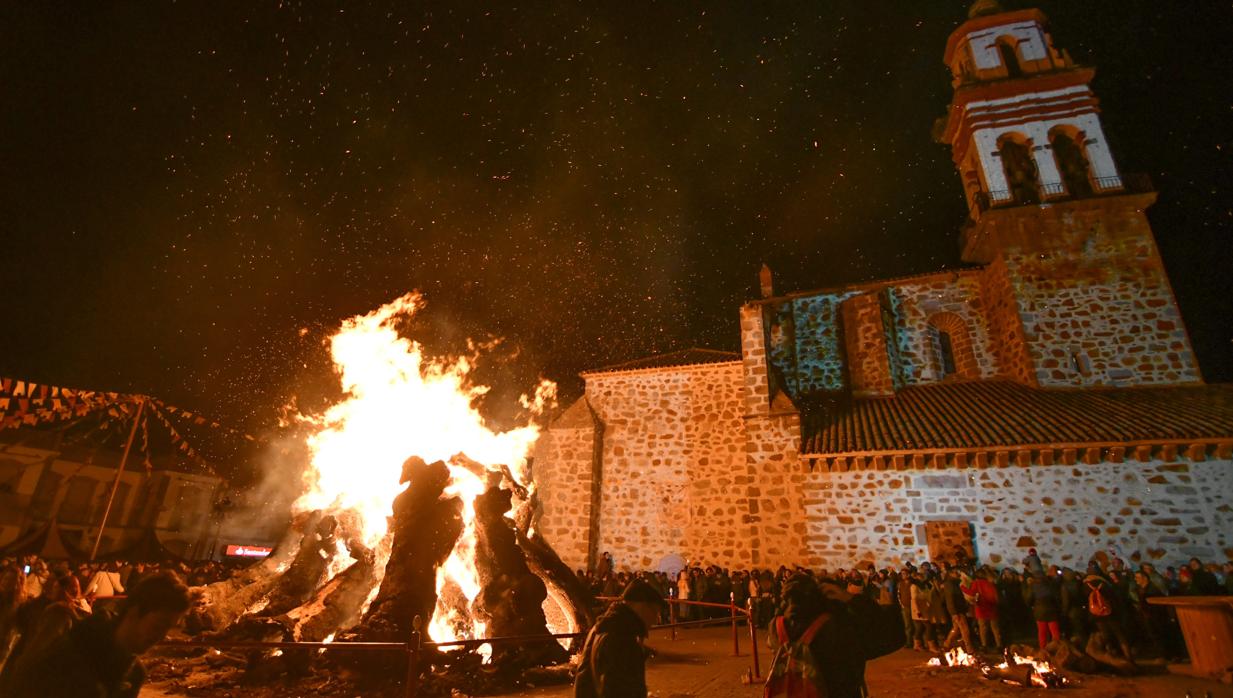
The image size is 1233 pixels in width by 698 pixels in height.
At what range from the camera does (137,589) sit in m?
2.52

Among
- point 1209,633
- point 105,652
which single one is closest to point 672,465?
point 1209,633

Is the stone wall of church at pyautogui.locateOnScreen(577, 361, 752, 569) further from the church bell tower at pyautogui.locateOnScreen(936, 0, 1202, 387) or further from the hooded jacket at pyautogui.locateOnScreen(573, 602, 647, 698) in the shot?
the hooded jacket at pyautogui.locateOnScreen(573, 602, 647, 698)

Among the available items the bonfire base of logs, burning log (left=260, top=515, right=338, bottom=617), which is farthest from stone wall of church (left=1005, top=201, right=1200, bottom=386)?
burning log (left=260, top=515, right=338, bottom=617)

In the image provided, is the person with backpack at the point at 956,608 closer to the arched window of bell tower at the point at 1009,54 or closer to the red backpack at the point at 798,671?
the red backpack at the point at 798,671

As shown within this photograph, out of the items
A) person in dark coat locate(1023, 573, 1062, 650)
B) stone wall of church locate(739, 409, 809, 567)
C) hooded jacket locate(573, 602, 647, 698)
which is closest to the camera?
hooded jacket locate(573, 602, 647, 698)

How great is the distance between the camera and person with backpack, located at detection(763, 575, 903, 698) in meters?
3.46

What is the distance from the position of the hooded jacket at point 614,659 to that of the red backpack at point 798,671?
1032mm

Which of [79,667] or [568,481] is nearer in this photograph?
[79,667]

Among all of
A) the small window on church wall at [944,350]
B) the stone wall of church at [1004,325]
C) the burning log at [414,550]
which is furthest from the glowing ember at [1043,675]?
the small window on church wall at [944,350]

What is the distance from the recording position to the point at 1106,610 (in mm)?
8859

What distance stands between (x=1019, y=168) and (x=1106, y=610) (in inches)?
615

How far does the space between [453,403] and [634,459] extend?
7.85m

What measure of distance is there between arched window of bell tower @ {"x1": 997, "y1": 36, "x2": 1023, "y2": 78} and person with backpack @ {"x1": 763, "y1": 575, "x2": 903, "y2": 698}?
76.9 ft

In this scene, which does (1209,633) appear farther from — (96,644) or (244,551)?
(244,551)
